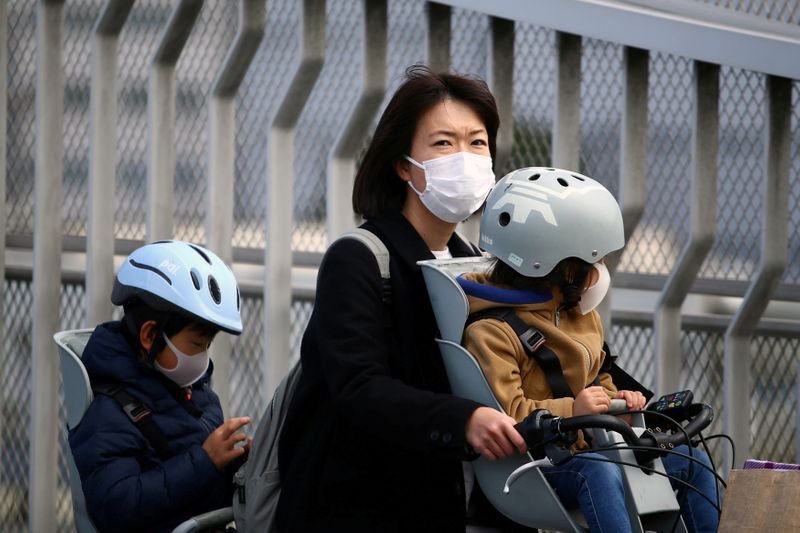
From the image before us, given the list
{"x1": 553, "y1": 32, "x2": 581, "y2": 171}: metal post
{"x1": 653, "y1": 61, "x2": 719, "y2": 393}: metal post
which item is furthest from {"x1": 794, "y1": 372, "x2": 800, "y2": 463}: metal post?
{"x1": 553, "y1": 32, "x2": 581, "y2": 171}: metal post

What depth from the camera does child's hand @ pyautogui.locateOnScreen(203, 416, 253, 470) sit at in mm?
3314

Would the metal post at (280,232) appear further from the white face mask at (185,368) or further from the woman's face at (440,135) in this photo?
the woman's face at (440,135)

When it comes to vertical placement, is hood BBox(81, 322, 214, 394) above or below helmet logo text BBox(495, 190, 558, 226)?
below

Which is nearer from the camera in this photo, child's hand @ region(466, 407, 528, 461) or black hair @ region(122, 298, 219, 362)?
child's hand @ region(466, 407, 528, 461)

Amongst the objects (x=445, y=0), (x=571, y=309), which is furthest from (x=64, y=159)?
(x=571, y=309)

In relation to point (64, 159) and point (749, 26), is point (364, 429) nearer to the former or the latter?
point (749, 26)

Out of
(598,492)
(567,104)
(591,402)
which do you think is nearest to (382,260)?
(591,402)

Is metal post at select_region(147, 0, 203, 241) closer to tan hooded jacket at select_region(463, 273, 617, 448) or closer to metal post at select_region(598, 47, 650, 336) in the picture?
metal post at select_region(598, 47, 650, 336)

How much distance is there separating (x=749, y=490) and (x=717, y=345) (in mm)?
2280

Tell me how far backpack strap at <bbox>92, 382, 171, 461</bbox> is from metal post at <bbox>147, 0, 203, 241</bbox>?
5.99ft

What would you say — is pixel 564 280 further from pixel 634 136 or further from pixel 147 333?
pixel 634 136

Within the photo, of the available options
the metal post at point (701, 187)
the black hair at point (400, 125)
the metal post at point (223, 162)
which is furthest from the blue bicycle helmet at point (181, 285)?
the metal post at point (701, 187)

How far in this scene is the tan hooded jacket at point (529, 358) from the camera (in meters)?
2.68

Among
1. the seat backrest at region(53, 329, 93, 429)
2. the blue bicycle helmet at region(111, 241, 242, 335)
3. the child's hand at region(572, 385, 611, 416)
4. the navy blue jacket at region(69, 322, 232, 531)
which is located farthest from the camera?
the blue bicycle helmet at region(111, 241, 242, 335)
